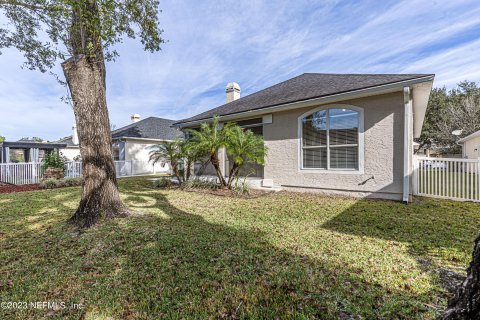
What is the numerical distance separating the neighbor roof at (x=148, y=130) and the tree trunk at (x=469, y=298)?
63.1ft

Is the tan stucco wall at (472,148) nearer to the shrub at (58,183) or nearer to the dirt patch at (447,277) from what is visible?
the dirt patch at (447,277)

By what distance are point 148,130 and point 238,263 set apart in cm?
2093

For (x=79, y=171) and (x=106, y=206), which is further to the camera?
(x=79, y=171)

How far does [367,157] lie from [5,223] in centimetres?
965

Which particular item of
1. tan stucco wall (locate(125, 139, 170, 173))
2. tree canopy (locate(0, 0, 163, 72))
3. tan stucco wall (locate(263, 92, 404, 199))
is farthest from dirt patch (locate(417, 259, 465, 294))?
tan stucco wall (locate(125, 139, 170, 173))

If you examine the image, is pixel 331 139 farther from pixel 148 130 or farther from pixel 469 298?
pixel 148 130

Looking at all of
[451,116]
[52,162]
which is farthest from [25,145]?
[451,116]

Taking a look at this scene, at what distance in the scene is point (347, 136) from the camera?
7.34m

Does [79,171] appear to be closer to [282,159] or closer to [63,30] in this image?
[63,30]

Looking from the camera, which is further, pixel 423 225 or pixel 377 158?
pixel 377 158

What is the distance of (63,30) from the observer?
686cm

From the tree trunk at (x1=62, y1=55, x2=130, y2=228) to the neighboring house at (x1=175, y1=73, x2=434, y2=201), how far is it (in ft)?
18.6

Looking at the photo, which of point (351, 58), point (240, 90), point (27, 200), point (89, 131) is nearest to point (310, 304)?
point (89, 131)

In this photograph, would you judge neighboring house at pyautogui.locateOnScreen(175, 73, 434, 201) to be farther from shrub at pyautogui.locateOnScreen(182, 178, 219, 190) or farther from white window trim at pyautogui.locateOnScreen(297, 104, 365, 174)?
shrub at pyautogui.locateOnScreen(182, 178, 219, 190)
